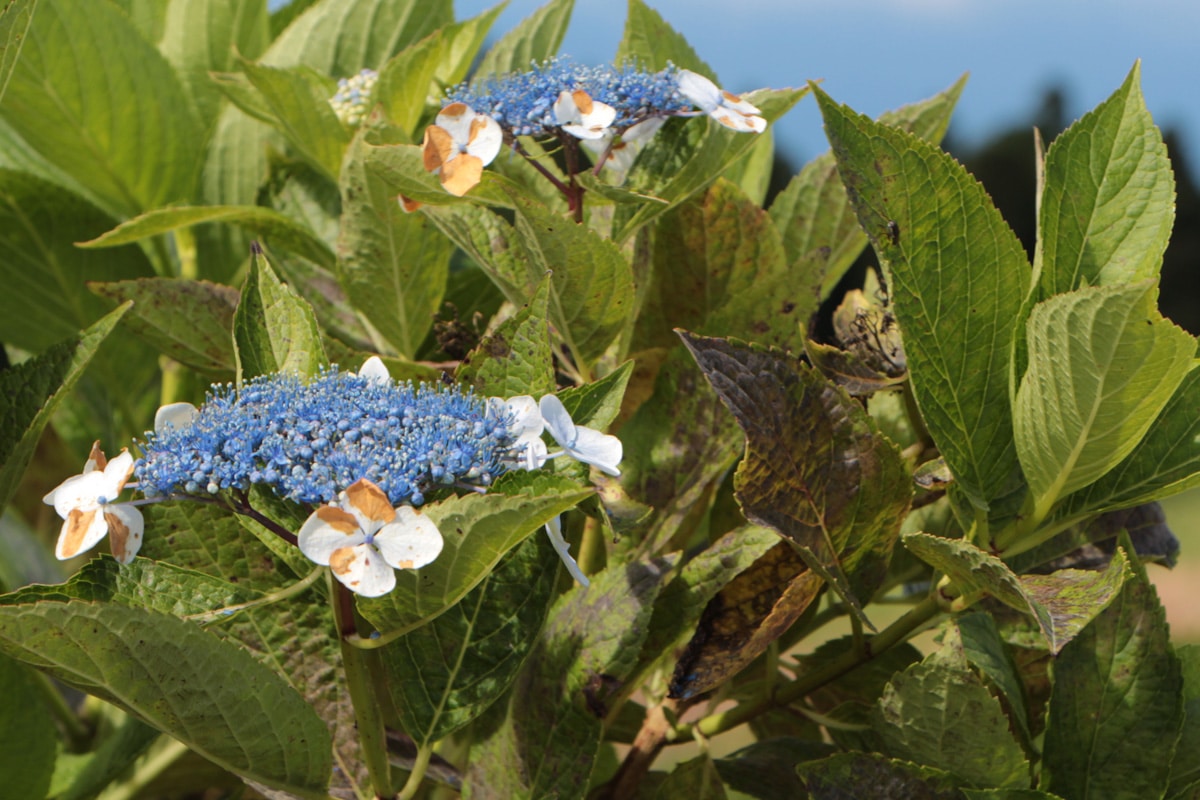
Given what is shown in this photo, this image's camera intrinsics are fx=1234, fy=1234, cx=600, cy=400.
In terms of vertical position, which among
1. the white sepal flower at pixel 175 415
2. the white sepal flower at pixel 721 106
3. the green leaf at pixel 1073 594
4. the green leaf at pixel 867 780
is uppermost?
the white sepal flower at pixel 721 106

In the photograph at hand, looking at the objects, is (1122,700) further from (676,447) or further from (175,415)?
(175,415)

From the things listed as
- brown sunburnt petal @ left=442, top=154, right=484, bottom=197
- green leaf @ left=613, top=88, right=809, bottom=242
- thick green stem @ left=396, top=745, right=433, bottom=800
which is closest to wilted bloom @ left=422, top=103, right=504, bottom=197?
brown sunburnt petal @ left=442, top=154, right=484, bottom=197

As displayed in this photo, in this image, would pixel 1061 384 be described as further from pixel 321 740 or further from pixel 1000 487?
pixel 321 740

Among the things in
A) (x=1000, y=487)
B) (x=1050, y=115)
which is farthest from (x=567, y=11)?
(x=1050, y=115)

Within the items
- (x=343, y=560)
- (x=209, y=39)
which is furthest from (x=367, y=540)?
(x=209, y=39)

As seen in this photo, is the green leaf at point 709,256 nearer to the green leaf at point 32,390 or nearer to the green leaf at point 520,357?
the green leaf at point 520,357

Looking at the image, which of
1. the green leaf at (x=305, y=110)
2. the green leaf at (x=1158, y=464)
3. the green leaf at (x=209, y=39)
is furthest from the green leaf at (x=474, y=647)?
the green leaf at (x=209, y=39)
